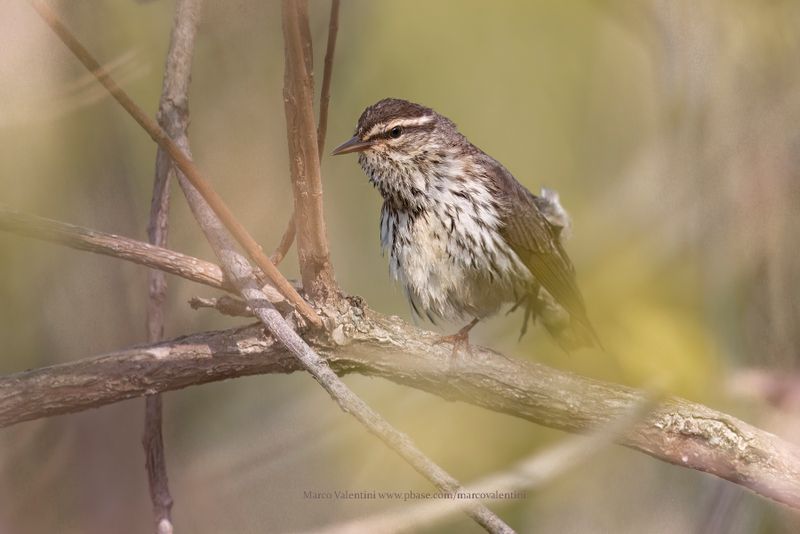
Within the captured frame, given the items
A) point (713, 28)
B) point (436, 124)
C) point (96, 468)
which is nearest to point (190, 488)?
point (96, 468)

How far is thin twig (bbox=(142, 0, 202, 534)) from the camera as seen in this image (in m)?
3.04

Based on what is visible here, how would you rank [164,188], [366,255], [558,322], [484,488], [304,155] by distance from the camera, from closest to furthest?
[484,488]
[304,155]
[164,188]
[558,322]
[366,255]

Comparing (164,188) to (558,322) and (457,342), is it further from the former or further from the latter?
(558,322)

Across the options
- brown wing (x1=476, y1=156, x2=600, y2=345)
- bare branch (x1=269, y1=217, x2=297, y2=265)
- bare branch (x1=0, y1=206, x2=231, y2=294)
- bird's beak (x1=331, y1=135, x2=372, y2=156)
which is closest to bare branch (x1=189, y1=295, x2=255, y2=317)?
bare branch (x1=0, y1=206, x2=231, y2=294)

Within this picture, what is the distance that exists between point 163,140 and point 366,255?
300 cm

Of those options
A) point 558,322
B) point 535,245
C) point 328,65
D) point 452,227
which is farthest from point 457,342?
point 328,65

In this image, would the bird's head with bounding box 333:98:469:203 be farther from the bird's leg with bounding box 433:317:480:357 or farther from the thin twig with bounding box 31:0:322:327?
the thin twig with bounding box 31:0:322:327

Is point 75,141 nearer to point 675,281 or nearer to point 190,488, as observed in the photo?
point 190,488

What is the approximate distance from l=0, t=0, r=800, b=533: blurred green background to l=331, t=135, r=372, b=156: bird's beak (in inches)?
33.4

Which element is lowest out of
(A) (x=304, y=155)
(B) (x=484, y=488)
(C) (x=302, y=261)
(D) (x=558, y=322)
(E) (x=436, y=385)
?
(B) (x=484, y=488)

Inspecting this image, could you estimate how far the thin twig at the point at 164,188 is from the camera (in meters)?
3.04

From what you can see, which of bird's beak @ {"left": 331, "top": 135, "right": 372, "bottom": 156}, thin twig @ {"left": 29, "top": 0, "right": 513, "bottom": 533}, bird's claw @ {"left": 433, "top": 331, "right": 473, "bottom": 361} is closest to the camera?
thin twig @ {"left": 29, "top": 0, "right": 513, "bottom": 533}

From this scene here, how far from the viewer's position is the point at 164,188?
3.20 m

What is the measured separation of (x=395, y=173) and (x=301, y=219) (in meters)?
1.42
